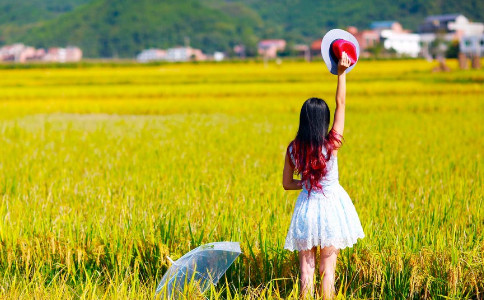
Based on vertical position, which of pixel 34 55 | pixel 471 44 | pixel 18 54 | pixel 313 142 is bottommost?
pixel 313 142

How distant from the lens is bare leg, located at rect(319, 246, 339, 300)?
265 centimetres

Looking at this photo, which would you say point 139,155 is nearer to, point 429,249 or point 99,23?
point 429,249

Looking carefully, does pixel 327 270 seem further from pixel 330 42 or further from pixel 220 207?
pixel 220 207

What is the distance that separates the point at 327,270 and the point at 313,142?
61 centimetres

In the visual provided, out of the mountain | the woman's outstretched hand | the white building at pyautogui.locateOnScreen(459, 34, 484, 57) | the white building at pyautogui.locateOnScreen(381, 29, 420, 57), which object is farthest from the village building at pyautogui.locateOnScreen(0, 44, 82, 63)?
the woman's outstretched hand

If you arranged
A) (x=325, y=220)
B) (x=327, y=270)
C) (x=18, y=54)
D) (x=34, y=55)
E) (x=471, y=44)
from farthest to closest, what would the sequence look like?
(x=34, y=55)
(x=18, y=54)
(x=471, y=44)
(x=327, y=270)
(x=325, y=220)

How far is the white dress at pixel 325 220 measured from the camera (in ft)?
8.34

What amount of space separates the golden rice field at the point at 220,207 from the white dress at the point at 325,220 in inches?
9.8

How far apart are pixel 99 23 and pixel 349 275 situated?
181 m

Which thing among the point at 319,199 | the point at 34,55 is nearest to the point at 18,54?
the point at 34,55

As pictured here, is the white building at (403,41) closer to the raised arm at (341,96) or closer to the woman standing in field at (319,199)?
the raised arm at (341,96)

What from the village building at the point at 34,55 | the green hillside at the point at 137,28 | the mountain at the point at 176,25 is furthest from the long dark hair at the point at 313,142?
the green hillside at the point at 137,28

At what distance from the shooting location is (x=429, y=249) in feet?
9.76

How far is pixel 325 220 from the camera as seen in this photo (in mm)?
2553
